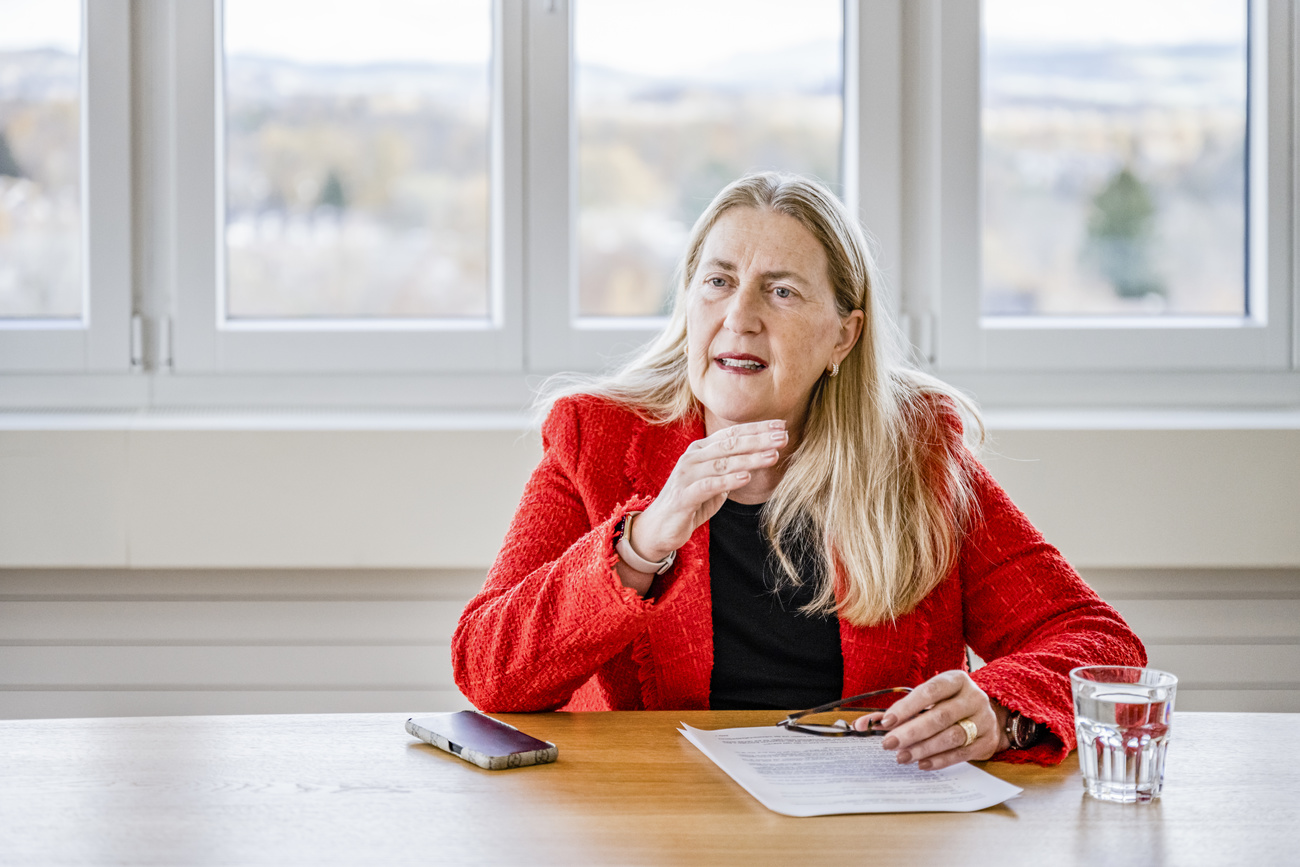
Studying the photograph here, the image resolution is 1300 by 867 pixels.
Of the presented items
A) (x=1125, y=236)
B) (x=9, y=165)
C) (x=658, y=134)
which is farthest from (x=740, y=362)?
(x=9, y=165)

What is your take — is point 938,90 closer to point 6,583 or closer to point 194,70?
point 194,70

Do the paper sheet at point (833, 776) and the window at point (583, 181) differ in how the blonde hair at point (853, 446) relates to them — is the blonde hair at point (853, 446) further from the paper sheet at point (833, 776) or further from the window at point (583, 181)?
the window at point (583, 181)

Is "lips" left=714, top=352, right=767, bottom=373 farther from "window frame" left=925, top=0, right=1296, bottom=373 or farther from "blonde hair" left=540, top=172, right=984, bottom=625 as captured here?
"window frame" left=925, top=0, right=1296, bottom=373

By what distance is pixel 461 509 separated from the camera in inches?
90.6

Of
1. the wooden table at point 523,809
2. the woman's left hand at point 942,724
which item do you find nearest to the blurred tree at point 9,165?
the wooden table at point 523,809

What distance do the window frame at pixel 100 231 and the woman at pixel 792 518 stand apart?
1296mm

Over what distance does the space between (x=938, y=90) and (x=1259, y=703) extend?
55.8 inches

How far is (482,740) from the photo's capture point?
3.72ft

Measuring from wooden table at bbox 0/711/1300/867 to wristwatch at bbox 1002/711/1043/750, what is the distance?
4cm

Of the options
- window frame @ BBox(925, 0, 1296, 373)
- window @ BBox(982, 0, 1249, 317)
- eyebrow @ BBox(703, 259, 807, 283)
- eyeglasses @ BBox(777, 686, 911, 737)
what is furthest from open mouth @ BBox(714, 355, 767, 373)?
window @ BBox(982, 0, 1249, 317)

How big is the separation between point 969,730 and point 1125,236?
1.84 metres

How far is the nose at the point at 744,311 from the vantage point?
60.8 inches

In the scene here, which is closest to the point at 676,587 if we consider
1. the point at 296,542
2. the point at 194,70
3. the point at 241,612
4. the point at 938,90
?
the point at 296,542

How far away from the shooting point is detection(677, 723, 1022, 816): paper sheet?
100cm
